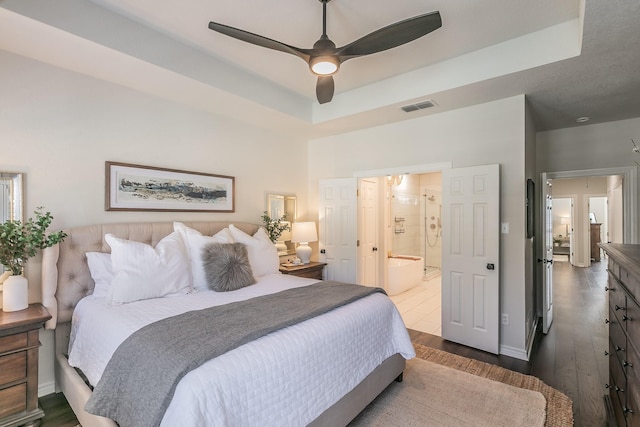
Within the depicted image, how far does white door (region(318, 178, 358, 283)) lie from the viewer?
14.5ft

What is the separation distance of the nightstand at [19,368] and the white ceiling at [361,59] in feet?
6.27

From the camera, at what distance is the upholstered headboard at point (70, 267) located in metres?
2.33

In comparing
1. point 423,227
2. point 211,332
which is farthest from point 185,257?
point 423,227

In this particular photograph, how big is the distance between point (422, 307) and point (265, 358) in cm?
380

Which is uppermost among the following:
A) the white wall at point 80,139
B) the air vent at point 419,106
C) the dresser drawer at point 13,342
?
the air vent at point 419,106

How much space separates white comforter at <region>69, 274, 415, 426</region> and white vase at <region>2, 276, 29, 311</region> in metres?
0.33

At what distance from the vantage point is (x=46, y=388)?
2.45 metres

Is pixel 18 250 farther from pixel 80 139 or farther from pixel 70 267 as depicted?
pixel 80 139

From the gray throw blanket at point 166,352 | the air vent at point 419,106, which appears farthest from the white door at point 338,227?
the gray throw blanket at point 166,352

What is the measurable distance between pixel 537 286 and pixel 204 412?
451 cm

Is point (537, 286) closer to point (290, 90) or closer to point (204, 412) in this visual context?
point (290, 90)

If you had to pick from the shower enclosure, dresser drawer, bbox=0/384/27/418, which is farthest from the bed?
the shower enclosure

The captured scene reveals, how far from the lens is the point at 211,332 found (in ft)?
5.30

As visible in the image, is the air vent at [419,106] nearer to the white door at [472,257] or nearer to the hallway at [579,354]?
the white door at [472,257]
